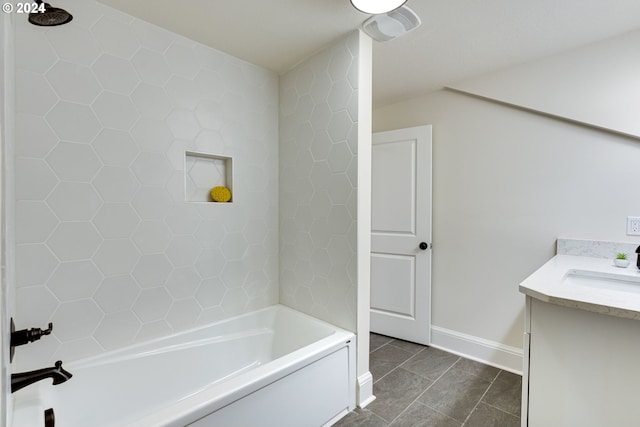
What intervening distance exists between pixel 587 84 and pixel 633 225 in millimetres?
943

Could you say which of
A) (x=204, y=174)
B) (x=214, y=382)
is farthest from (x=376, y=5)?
(x=214, y=382)

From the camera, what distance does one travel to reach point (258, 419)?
1.43 metres

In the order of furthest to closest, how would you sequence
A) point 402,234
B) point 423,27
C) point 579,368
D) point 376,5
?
point 402,234 → point 423,27 → point 376,5 → point 579,368

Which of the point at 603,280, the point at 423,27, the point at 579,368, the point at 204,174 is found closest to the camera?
the point at 579,368

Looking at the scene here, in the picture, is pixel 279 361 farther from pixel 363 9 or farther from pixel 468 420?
pixel 363 9

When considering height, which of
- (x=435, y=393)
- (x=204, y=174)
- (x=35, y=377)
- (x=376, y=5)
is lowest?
(x=435, y=393)

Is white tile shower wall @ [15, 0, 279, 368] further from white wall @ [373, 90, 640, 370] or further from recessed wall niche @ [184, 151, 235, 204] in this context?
white wall @ [373, 90, 640, 370]

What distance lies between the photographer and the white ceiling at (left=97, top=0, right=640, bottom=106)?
163 centimetres

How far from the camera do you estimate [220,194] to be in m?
2.10

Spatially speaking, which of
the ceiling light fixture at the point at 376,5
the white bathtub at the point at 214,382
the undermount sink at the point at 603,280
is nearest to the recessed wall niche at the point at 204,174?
the white bathtub at the point at 214,382

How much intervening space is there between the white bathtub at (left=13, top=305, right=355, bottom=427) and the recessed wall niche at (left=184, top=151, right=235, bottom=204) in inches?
34.5

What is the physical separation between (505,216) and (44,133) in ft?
9.56

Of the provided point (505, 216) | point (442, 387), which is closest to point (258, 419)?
point (442, 387)

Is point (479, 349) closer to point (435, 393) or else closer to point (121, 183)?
point (435, 393)
